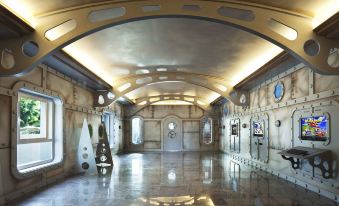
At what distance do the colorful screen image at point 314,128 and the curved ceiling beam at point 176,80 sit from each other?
4949mm

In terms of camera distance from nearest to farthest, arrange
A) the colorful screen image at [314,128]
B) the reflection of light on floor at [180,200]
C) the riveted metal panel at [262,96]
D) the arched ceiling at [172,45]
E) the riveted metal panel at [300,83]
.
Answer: the arched ceiling at [172,45]
the reflection of light on floor at [180,200]
the colorful screen image at [314,128]
the riveted metal panel at [300,83]
the riveted metal panel at [262,96]

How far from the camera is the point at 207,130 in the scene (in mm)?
21156

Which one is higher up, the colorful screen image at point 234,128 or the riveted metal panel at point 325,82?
the riveted metal panel at point 325,82

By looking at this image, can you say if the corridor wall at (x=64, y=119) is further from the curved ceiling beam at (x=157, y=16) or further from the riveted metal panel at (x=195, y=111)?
the riveted metal panel at (x=195, y=111)

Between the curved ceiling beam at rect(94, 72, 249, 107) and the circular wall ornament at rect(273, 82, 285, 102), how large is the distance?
2.96 meters

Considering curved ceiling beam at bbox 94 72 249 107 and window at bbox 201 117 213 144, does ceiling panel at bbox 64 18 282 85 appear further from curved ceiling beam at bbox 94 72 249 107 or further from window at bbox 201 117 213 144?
window at bbox 201 117 213 144

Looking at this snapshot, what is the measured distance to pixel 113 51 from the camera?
26.9 ft

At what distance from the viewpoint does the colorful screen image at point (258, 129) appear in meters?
10.4

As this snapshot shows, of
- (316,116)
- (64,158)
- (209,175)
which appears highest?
(316,116)

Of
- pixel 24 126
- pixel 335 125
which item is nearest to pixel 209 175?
pixel 335 125

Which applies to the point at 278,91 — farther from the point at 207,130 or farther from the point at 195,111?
the point at 207,130

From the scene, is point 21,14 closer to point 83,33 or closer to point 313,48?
point 83,33

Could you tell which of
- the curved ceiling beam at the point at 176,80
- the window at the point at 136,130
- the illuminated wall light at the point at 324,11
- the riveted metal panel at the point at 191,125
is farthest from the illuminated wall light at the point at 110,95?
the riveted metal panel at the point at 191,125

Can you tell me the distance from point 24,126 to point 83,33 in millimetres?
3751
